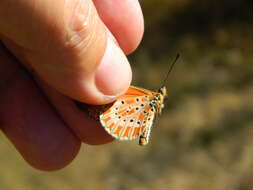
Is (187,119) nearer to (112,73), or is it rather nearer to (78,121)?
(78,121)

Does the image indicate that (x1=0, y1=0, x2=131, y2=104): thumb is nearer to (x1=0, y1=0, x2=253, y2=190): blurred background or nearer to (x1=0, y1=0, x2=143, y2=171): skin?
(x1=0, y1=0, x2=143, y2=171): skin

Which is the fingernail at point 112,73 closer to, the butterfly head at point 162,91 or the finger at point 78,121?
the butterfly head at point 162,91

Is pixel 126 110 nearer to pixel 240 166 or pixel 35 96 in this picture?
pixel 35 96

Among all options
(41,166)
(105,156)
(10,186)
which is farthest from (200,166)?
(41,166)

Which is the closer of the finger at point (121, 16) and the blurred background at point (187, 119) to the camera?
the finger at point (121, 16)

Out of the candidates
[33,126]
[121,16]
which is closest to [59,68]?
[121,16]

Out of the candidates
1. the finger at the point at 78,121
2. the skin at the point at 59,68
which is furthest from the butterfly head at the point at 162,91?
the finger at the point at 78,121
